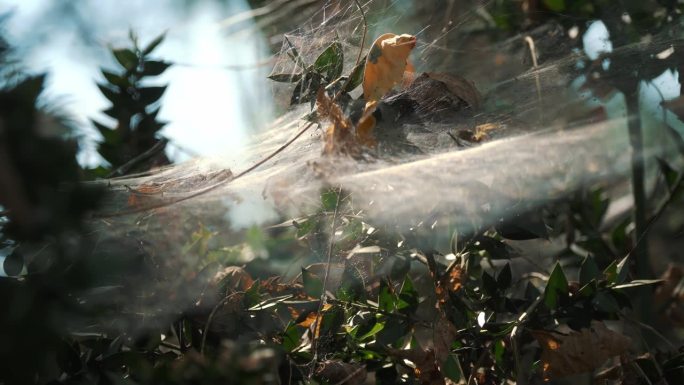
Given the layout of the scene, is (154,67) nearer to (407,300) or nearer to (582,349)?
(407,300)

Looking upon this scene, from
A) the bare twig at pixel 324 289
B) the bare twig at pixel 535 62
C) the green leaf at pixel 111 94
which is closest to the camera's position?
the bare twig at pixel 324 289

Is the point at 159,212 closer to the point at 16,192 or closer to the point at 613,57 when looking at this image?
the point at 16,192

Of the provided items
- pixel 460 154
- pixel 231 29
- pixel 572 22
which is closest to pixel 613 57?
pixel 572 22

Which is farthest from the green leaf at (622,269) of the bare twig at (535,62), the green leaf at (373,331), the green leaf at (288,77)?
the green leaf at (288,77)

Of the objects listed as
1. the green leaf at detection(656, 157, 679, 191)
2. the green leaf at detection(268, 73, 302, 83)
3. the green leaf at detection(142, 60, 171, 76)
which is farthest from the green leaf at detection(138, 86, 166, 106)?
the green leaf at detection(656, 157, 679, 191)

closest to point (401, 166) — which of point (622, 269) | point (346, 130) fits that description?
point (346, 130)

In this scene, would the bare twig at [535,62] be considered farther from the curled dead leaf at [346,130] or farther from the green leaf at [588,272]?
the curled dead leaf at [346,130]

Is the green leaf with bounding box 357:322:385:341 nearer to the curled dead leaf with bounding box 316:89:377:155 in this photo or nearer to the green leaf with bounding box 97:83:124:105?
the curled dead leaf with bounding box 316:89:377:155
